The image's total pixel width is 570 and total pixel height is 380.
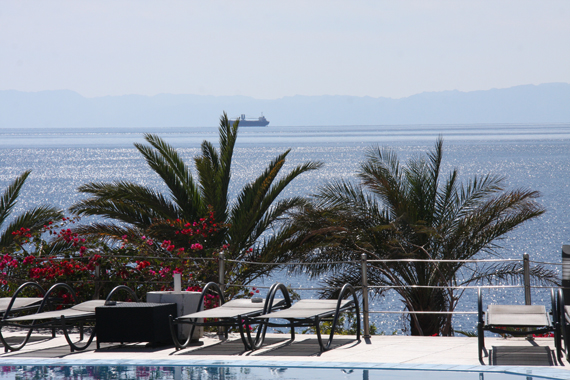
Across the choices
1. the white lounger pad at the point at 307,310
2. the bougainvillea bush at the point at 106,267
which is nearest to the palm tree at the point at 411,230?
the bougainvillea bush at the point at 106,267

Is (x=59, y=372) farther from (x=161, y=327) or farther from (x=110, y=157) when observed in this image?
(x=110, y=157)

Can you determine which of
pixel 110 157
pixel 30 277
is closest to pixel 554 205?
pixel 30 277

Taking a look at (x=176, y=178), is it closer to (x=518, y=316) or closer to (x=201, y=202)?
(x=201, y=202)

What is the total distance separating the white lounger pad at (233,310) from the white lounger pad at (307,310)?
0.35 m

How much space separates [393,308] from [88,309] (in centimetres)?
1791

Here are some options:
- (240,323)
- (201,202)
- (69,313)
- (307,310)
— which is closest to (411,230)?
(201,202)

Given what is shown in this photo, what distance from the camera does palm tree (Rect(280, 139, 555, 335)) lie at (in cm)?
1109

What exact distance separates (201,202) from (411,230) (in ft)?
12.7

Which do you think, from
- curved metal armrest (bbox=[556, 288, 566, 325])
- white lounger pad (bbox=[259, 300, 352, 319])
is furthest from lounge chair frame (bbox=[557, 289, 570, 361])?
white lounger pad (bbox=[259, 300, 352, 319])

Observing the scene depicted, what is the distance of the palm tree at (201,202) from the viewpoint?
39.2 ft

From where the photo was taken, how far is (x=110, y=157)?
135m

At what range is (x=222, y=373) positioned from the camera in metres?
6.39

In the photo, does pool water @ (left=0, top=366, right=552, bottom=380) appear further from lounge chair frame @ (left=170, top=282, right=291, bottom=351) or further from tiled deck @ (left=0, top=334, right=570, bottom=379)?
lounge chair frame @ (left=170, top=282, right=291, bottom=351)

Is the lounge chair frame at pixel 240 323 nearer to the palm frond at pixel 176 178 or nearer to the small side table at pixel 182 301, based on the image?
the small side table at pixel 182 301
